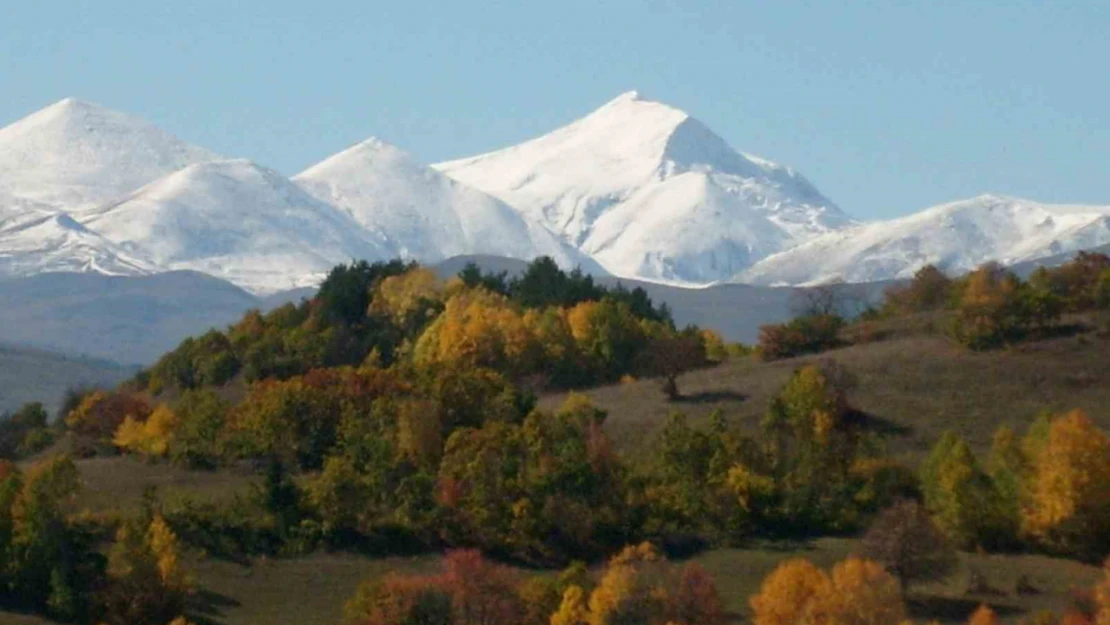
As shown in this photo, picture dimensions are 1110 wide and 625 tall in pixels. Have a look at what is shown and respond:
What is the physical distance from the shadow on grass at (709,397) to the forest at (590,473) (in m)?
0.22

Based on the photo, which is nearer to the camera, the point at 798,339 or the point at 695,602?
the point at 695,602

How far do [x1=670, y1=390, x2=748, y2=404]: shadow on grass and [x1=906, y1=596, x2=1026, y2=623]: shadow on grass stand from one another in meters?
27.6

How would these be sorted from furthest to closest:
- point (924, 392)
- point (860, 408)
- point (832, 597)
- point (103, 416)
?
1. point (103, 416)
2. point (924, 392)
3. point (860, 408)
4. point (832, 597)

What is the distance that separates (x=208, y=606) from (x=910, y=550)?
20.8 metres

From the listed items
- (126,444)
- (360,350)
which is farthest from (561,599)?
(360,350)

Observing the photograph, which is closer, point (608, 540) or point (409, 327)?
point (608, 540)

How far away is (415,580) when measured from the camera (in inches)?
2581

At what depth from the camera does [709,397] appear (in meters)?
95.3

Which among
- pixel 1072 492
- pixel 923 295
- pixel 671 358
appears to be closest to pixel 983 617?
pixel 1072 492

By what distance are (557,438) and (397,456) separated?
19.1 ft

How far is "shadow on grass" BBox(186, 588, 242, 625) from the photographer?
6681 centimetres

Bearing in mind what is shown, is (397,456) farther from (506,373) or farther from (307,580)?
(506,373)

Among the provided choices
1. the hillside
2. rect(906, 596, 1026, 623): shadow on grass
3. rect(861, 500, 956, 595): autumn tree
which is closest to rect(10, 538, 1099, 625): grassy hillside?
rect(906, 596, 1026, 623): shadow on grass

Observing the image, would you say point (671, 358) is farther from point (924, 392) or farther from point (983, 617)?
point (983, 617)
